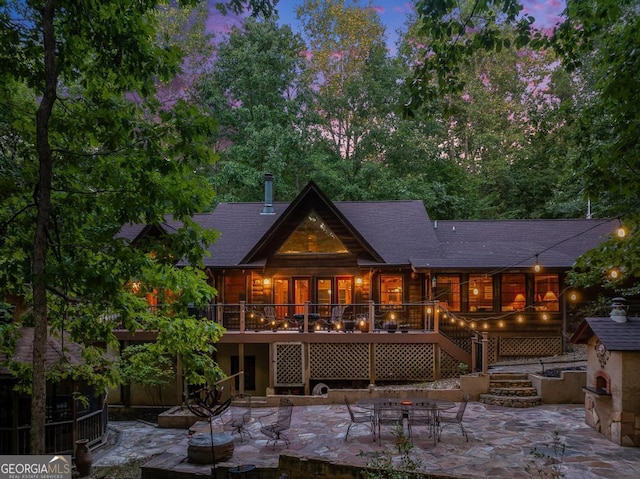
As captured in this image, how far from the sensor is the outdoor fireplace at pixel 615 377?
36.3 feet

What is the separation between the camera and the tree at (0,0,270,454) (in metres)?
5.89

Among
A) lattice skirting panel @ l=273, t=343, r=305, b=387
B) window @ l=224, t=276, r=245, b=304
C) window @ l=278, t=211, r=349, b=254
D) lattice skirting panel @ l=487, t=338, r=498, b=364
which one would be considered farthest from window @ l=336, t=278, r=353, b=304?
lattice skirting panel @ l=487, t=338, r=498, b=364

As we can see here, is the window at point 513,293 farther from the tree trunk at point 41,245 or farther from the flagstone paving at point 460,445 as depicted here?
the tree trunk at point 41,245

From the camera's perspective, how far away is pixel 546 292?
20.2 m

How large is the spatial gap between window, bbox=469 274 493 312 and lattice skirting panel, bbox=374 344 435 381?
4070 mm

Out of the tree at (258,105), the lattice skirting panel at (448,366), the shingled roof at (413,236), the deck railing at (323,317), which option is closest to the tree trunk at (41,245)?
the deck railing at (323,317)

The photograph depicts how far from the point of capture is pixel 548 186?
3181 cm

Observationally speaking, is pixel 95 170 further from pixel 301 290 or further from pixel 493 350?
pixel 493 350

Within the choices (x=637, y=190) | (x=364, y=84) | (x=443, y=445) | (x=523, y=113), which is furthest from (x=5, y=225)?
(x=523, y=113)

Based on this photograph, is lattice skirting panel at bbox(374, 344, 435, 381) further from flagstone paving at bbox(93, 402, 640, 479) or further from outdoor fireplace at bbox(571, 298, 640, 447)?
outdoor fireplace at bbox(571, 298, 640, 447)

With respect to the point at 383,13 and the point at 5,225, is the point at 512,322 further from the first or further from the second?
the point at 383,13

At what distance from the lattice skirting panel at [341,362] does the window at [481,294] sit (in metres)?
5.52

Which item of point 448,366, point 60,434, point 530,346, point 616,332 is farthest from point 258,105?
point 616,332

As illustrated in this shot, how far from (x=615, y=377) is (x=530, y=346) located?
8.89m
